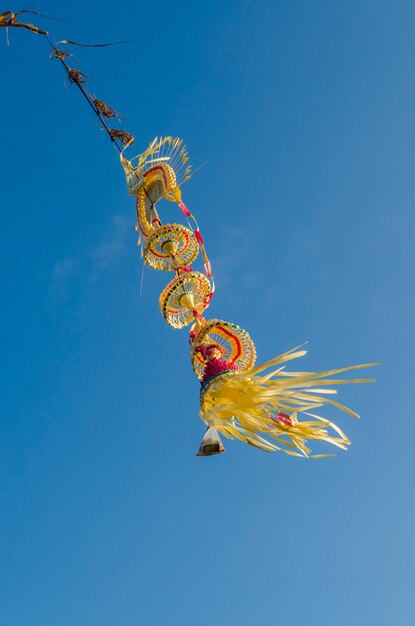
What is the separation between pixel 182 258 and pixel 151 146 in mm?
2249

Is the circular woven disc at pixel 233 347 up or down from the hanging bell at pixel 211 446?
up

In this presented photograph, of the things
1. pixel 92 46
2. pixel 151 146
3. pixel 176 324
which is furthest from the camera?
pixel 151 146

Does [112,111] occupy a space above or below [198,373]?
above

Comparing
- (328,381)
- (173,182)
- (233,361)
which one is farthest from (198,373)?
(173,182)

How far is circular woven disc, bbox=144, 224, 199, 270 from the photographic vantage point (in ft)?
32.6

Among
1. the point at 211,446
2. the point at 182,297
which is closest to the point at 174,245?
the point at 182,297

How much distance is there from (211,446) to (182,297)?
7.11ft

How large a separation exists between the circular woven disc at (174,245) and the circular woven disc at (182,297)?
17.0 inches

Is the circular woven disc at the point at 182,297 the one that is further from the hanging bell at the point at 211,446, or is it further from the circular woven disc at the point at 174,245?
the hanging bell at the point at 211,446

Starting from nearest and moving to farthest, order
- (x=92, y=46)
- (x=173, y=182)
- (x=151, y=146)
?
1. (x=92, y=46)
2. (x=173, y=182)
3. (x=151, y=146)

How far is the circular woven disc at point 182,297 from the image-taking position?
31.2 ft

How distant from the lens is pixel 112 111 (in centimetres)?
961

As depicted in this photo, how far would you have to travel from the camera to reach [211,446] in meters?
8.25

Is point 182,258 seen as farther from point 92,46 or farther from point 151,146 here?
point 92,46
